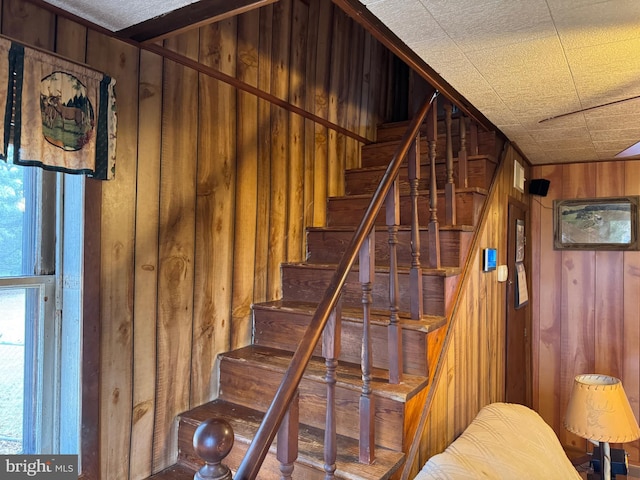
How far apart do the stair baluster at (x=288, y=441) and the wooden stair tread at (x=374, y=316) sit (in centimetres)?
70

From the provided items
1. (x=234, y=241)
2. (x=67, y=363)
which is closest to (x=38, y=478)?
(x=67, y=363)

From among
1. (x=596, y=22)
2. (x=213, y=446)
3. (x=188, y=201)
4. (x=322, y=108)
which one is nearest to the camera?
(x=213, y=446)

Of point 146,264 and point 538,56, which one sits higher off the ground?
point 538,56

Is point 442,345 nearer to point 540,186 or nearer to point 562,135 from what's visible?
point 562,135

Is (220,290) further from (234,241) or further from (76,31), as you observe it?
(76,31)

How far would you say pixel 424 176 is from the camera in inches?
99.7

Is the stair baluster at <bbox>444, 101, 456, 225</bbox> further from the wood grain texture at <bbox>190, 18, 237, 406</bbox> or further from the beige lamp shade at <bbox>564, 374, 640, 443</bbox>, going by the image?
Result: the beige lamp shade at <bbox>564, 374, 640, 443</bbox>

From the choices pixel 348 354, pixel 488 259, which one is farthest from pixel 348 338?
pixel 488 259

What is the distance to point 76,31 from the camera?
1418mm

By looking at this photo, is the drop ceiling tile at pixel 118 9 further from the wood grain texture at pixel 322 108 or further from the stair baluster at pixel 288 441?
the wood grain texture at pixel 322 108

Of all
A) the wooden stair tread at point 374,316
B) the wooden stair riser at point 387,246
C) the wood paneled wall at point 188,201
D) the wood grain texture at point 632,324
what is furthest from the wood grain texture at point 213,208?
the wood grain texture at point 632,324

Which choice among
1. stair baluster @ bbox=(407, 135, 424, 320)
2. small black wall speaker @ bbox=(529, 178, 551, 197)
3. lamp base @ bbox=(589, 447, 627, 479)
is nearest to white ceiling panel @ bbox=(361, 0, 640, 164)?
stair baluster @ bbox=(407, 135, 424, 320)

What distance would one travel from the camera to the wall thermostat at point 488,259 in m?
2.29

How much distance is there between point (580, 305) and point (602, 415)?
1.30 meters
